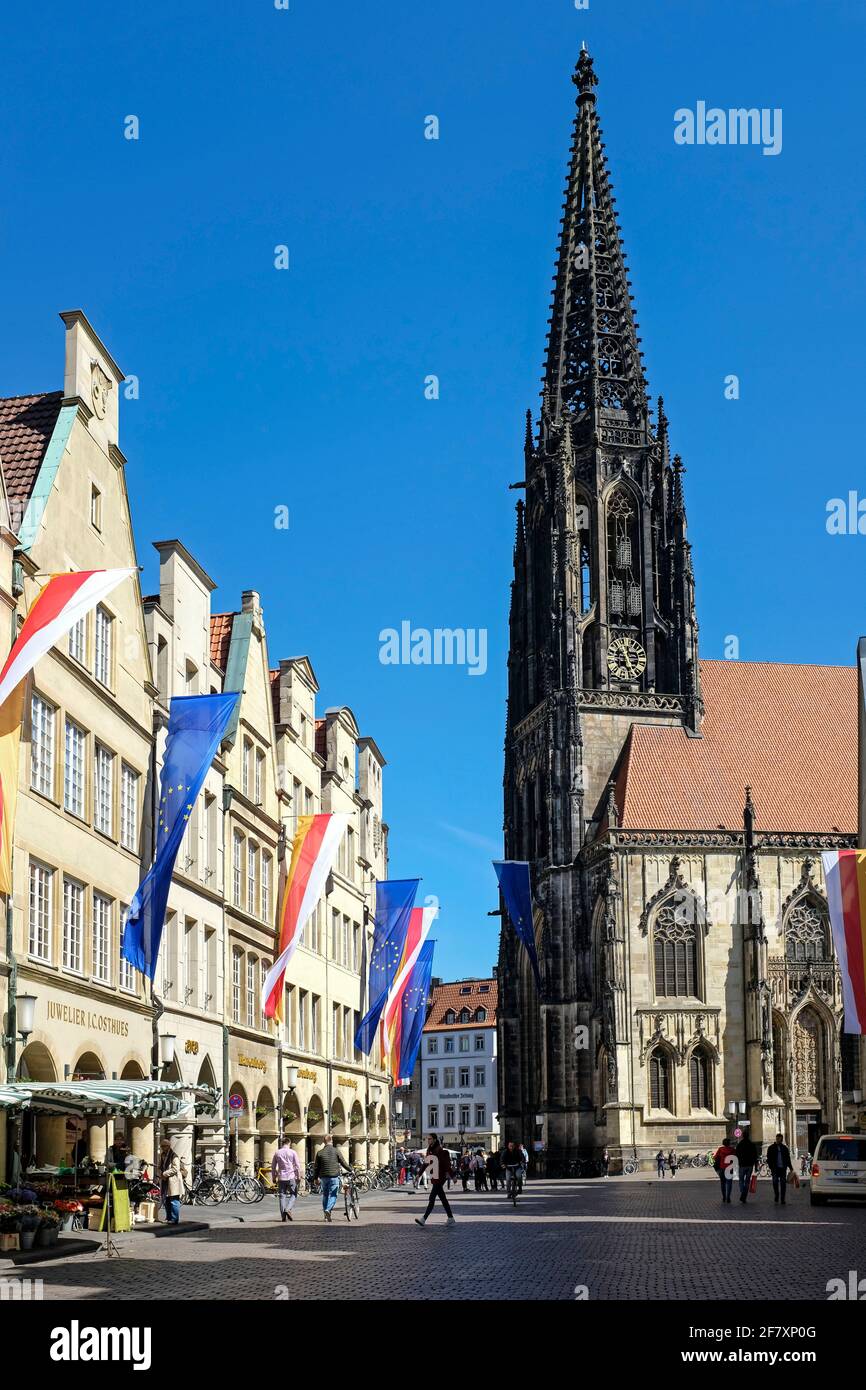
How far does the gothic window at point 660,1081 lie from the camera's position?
73.3m

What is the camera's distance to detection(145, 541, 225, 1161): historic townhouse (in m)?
37.5

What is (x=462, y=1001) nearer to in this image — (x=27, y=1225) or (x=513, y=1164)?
(x=513, y=1164)

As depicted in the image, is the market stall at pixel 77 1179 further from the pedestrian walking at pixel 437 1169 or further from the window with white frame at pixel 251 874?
the window with white frame at pixel 251 874

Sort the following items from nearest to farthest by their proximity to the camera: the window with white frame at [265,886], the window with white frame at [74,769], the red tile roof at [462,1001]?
the window with white frame at [74,769] < the window with white frame at [265,886] < the red tile roof at [462,1001]

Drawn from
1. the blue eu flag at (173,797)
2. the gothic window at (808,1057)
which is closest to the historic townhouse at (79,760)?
the blue eu flag at (173,797)

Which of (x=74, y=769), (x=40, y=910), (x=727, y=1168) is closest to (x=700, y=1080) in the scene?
(x=727, y=1168)

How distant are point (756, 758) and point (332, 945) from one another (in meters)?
30.3

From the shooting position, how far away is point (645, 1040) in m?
73.6

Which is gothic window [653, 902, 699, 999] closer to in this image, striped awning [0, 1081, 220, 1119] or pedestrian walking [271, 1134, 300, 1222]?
pedestrian walking [271, 1134, 300, 1222]

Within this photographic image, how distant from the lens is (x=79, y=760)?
1241 inches

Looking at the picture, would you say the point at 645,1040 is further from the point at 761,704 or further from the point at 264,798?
the point at 264,798

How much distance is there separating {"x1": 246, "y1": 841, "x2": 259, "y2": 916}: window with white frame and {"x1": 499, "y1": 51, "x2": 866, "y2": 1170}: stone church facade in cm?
2980

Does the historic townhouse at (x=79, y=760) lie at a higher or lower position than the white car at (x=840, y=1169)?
higher

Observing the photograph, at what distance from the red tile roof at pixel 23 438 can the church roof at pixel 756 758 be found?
46.3 m
